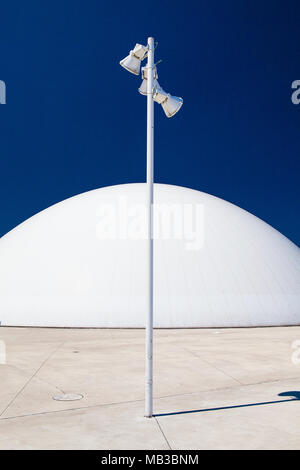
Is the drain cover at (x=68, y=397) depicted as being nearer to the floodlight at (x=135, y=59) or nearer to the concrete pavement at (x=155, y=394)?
the concrete pavement at (x=155, y=394)

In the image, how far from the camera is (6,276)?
28.7 m

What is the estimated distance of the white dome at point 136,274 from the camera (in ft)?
82.9

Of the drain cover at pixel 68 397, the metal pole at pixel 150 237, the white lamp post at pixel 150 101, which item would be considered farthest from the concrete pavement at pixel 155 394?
the white lamp post at pixel 150 101

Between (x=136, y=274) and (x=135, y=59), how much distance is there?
18.6 metres

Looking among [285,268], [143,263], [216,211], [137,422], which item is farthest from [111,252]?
[137,422]

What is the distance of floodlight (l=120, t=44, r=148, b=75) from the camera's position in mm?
8586

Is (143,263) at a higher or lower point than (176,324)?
higher

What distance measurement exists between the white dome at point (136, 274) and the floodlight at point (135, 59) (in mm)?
17809

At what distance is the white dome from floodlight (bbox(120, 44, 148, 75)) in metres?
17.8

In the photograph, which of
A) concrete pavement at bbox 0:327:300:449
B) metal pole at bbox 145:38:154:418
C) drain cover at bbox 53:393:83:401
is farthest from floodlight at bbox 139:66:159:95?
drain cover at bbox 53:393:83:401

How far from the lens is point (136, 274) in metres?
26.4

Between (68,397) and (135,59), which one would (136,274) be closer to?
(68,397)
